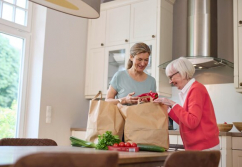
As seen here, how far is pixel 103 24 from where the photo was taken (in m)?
4.62

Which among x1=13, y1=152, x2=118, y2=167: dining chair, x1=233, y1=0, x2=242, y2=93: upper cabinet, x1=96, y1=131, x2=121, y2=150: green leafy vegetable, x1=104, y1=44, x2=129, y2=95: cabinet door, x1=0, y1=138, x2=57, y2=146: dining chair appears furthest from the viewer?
x1=104, y1=44, x2=129, y2=95: cabinet door

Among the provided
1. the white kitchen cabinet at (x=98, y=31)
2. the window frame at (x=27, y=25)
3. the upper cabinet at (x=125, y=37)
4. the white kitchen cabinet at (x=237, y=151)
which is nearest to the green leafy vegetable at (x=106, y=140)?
the white kitchen cabinet at (x=237, y=151)

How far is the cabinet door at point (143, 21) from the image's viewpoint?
4.14m

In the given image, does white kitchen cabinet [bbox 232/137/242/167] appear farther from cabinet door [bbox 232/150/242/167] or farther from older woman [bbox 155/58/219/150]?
older woman [bbox 155/58/219/150]

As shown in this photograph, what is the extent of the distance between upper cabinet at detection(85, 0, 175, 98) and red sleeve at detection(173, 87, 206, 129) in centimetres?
203

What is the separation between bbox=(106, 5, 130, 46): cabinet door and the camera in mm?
4387

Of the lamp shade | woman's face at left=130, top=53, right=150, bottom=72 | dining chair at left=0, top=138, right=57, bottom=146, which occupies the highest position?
the lamp shade

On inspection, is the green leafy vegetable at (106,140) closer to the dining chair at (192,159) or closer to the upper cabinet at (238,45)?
the dining chair at (192,159)

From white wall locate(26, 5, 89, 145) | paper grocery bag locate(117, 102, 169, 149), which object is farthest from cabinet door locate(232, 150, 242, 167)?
white wall locate(26, 5, 89, 145)

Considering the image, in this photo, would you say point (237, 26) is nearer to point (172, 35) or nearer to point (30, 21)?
point (172, 35)

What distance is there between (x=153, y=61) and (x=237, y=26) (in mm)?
1011

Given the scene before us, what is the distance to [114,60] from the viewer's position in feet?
14.6

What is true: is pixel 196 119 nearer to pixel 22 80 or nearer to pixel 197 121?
pixel 197 121

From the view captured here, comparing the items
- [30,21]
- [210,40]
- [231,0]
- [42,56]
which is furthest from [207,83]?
[30,21]
